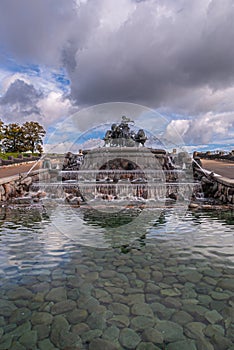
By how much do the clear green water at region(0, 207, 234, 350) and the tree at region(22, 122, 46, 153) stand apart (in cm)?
4878

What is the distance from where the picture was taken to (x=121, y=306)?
11.5ft

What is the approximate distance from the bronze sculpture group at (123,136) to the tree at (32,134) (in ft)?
105

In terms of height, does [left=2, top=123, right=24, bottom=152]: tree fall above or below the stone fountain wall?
above

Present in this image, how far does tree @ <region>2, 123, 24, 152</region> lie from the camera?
49688 mm

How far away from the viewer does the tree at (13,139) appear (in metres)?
49.7

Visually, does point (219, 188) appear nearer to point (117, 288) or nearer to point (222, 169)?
point (222, 169)

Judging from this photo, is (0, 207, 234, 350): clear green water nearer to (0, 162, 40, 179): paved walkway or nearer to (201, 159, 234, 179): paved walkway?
(201, 159, 234, 179): paved walkway

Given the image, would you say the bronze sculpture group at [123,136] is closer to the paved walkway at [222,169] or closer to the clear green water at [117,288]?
the paved walkway at [222,169]

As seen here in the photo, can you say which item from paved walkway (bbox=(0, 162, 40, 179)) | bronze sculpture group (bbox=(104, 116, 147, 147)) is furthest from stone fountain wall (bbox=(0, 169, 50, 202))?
bronze sculpture group (bbox=(104, 116, 147, 147))

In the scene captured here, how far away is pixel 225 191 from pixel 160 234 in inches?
299

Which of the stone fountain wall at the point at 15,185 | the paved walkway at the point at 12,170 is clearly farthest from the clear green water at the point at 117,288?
the paved walkway at the point at 12,170

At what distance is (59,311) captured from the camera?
338 cm

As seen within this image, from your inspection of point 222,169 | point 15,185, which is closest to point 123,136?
point 222,169

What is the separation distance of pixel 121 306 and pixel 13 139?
5273 cm
